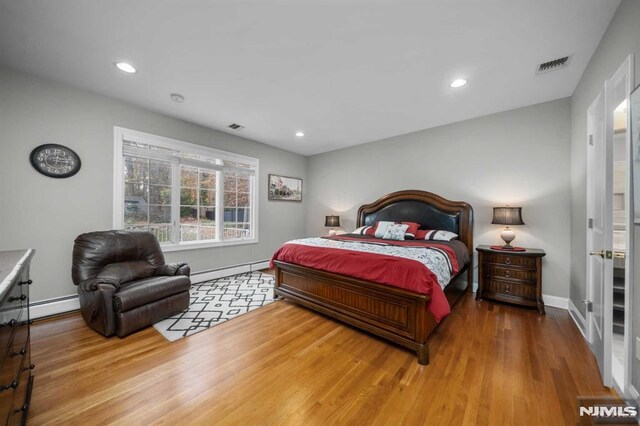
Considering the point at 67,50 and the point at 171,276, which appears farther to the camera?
the point at 171,276

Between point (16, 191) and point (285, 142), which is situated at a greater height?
point (285, 142)

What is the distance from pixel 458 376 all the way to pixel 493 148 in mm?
3234

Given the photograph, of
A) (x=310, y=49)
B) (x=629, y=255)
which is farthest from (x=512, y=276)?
(x=310, y=49)

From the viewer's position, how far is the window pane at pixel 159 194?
12.0 ft

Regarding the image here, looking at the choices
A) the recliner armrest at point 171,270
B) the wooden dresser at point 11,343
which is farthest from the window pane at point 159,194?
the wooden dresser at point 11,343

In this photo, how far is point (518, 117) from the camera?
3375mm

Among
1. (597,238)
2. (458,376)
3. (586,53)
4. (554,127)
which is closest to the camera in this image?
(458,376)

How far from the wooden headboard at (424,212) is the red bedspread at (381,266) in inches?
40.9

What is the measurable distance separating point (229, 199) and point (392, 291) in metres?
3.58

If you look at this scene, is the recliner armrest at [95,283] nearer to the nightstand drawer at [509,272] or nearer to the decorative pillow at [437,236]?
the decorative pillow at [437,236]

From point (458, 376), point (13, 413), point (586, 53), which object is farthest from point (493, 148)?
point (13, 413)

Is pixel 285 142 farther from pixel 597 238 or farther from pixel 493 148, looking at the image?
pixel 597 238

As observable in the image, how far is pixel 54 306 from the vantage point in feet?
9.06

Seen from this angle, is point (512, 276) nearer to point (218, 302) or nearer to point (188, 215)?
point (218, 302)
